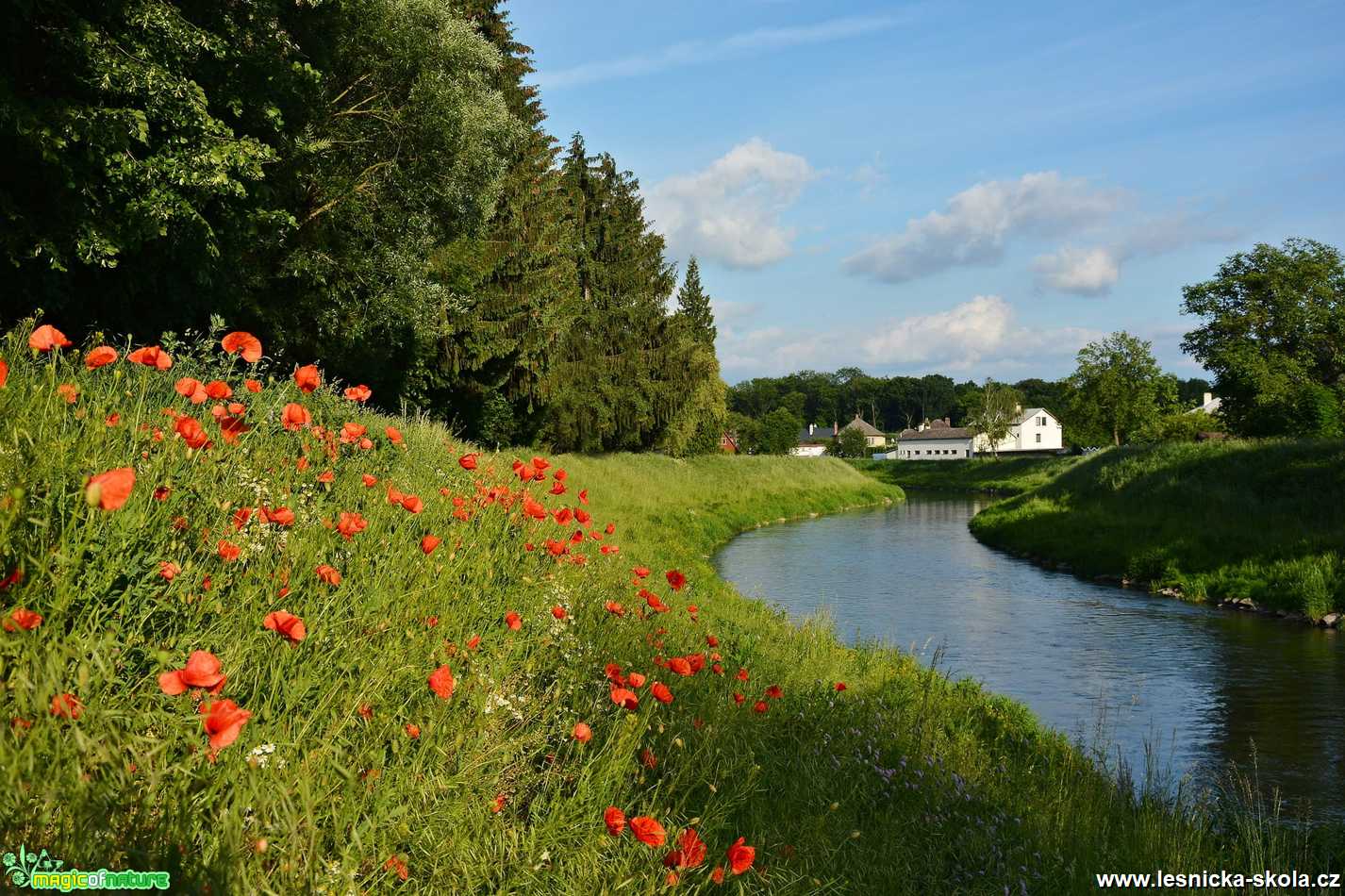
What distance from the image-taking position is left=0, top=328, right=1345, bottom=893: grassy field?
2.41 meters

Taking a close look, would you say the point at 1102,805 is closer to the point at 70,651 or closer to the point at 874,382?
the point at 70,651

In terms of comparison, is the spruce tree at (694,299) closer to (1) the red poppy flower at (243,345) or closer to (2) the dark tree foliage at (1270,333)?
(2) the dark tree foliage at (1270,333)

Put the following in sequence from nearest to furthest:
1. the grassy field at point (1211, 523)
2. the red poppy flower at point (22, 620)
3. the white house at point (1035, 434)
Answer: the red poppy flower at point (22, 620)
the grassy field at point (1211, 523)
the white house at point (1035, 434)

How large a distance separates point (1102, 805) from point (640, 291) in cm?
3595

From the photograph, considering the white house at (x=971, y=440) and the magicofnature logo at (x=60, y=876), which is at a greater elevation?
the white house at (x=971, y=440)

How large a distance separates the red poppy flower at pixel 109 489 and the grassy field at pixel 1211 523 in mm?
20095

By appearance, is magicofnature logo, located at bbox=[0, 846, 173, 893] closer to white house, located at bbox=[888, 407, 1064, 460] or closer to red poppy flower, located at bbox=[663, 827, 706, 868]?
red poppy flower, located at bbox=[663, 827, 706, 868]

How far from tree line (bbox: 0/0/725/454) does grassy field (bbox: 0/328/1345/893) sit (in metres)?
3.84

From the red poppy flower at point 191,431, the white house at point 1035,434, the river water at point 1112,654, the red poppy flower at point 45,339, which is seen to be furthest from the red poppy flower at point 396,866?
the white house at point 1035,434

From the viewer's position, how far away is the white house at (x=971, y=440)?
122787mm

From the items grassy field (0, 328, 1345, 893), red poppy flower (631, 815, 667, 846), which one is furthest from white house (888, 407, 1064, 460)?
red poppy flower (631, 815, 667, 846)

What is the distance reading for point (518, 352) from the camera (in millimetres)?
28406

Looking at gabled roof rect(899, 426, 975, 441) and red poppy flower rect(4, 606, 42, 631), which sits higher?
gabled roof rect(899, 426, 975, 441)

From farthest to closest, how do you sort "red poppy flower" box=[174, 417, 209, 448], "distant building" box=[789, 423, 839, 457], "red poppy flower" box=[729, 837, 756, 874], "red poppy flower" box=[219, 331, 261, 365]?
"distant building" box=[789, 423, 839, 457], "red poppy flower" box=[219, 331, 261, 365], "red poppy flower" box=[174, 417, 209, 448], "red poppy flower" box=[729, 837, 756, 874]
